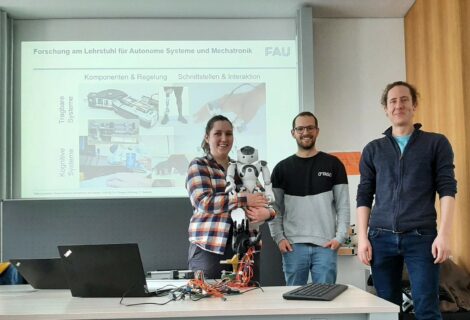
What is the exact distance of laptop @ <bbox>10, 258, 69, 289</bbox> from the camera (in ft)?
6.02

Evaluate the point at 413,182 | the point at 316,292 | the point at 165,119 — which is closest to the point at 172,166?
the point at 165,119

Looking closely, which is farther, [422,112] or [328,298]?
[422,112]

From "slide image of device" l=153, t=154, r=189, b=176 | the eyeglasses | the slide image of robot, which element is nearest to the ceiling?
the slide image of robot

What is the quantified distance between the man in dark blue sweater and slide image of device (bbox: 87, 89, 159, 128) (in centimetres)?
213

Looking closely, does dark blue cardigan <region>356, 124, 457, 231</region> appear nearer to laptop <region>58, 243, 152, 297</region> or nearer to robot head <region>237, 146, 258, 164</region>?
robot head <region>237, 146, 258, 164</region>

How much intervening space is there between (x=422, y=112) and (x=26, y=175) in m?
3.00

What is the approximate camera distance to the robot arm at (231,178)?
2.13 metres

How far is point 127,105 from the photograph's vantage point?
12.8 feet

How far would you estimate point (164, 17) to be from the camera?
3.94 meters

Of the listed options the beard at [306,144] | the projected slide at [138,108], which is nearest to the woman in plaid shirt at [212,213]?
the beard at [306,144]

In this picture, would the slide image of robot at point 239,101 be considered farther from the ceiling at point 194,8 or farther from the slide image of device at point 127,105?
the ceiling at point 194,8

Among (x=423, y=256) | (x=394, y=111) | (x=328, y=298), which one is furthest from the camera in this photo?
(x=394, y=111)

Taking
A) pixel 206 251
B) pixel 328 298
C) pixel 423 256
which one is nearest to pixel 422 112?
pixel 423 256

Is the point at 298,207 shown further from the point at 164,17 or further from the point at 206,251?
the point at 164,17
